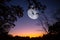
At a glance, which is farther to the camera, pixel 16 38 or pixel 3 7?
pixel 16 38

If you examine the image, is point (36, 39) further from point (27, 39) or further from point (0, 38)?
point (0, 38)

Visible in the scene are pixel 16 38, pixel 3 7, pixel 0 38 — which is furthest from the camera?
pixel 16 38

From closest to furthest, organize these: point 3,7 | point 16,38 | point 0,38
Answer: point 3,7
point 0,38
point 16,38

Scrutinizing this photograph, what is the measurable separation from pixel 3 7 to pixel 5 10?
0.55m

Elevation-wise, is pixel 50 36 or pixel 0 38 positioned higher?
pixel 50 36

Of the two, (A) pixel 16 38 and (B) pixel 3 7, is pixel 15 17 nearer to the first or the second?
(B) pixel 3 7

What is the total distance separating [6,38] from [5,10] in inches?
164

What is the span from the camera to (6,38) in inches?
854

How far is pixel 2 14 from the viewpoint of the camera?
19594mm

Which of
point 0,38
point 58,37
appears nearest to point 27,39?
point 58,37

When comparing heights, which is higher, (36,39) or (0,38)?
(36,39)

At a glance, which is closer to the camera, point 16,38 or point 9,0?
point 9,0

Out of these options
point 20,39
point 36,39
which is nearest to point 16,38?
point 20,39

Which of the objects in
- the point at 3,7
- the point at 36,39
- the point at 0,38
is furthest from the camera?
the point at 36,39
